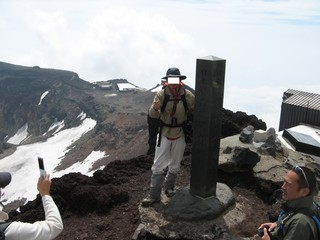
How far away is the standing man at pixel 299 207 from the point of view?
11.1 feet

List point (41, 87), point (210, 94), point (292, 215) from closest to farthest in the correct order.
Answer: point (292, 215)
point (210, 94)
point (41, 87)

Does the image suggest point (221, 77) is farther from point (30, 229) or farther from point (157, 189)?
point (30, 229)

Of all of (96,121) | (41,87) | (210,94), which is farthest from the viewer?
(41,87)

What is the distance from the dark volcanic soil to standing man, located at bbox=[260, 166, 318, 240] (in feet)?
10.7

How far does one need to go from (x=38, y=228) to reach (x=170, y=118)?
4.24 metres

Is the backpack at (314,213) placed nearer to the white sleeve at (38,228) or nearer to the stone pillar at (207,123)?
the white sleeve at (38,228)

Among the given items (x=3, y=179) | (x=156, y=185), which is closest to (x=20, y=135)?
(x=156, y=185)

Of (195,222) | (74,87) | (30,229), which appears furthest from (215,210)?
(74,87)

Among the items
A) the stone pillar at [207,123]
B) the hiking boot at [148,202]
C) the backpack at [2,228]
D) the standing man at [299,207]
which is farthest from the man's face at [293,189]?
the hiking boot at [148,202]

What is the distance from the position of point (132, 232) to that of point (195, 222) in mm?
1234

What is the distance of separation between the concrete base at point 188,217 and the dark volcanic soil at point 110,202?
27cm

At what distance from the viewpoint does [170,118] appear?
23.8 ft

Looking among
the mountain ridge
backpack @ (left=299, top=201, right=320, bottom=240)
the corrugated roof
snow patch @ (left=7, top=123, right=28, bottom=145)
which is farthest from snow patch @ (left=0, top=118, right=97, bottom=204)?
backpack @ (left=299, top=201, right=320, bottom=240)

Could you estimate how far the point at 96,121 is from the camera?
57719 millimetres
